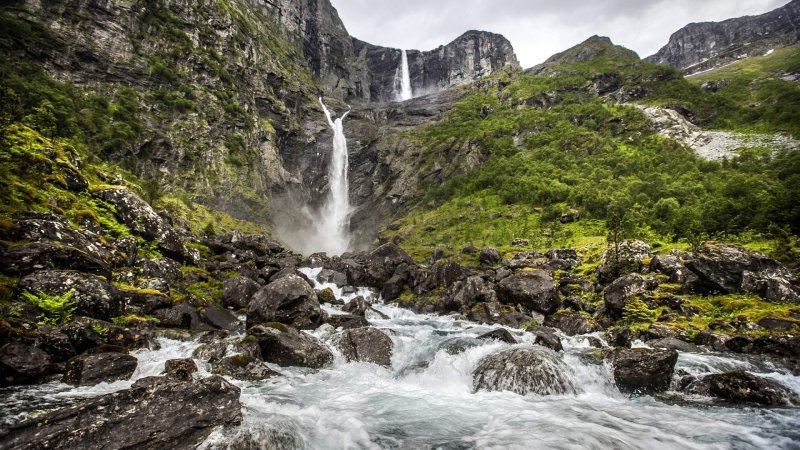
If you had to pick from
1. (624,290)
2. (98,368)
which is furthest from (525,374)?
(624,290)

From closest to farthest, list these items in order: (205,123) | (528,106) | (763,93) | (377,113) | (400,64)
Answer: (205,123) < (763,93) < (528,106) < (377,113) < (400,64)

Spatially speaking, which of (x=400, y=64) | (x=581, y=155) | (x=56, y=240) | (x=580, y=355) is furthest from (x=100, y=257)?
(x=400, y=64)

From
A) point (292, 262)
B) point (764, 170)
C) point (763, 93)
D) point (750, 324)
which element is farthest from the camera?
point (763, 93)

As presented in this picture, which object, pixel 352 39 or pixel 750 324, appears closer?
pixel 750 324

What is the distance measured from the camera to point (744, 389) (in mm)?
13438

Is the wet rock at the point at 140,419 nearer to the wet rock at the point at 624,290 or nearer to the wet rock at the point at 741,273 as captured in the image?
the wet rock at the point at 624,290

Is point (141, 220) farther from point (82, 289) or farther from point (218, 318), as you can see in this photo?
point (82, 289)

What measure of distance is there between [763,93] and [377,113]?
320ft

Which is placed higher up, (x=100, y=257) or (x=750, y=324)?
(x=100, y=257)

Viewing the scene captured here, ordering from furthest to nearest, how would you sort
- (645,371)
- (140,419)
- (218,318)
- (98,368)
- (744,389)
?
(218,318) < (645,371) < (744,389) < (98,368) < (140,419)

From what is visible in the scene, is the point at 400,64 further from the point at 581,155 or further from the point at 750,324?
the point at 750,324

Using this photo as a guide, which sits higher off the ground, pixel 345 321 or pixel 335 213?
pixel 335 213

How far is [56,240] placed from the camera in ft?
54.8

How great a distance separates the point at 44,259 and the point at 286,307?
35.9ft
